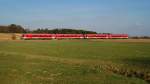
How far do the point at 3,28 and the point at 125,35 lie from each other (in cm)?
6699


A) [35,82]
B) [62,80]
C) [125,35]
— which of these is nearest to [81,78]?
[62,80]

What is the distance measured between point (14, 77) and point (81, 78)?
3.25 meters

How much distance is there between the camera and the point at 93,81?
50.9 feet

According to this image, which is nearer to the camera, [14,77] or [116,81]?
[116,81]

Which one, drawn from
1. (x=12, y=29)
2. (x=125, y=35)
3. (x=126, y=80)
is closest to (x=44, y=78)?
(x=126, y=80)

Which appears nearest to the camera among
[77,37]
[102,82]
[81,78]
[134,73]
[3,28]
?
[102,82]

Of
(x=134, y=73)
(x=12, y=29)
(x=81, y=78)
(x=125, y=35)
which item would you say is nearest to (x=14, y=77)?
(x=81, y=78)

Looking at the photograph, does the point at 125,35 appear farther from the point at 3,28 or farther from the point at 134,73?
the point at 134,73

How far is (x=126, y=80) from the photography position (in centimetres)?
1595

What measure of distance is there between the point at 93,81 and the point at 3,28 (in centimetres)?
16790

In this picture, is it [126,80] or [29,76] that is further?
[29,76]

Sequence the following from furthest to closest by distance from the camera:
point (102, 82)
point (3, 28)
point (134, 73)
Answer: point (3, 28)
point (134, 73)
point (102, 82)

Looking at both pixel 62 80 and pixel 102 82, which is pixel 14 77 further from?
pixel 102 82

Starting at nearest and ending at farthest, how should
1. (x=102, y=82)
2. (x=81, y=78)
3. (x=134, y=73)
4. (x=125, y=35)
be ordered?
(x=102, y=82) → (x=81, y=78) → (x=134, y=73) → (x=125, y=35)
